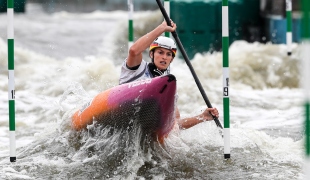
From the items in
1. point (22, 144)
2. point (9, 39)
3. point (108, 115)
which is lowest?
point (22, 144)

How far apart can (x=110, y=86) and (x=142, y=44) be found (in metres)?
3.48

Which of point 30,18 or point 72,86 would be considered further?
point 30,18

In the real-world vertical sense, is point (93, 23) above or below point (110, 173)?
above

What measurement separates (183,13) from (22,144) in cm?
561

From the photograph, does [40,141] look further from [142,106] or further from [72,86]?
[142,106]

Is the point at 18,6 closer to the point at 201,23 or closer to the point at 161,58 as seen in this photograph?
the point at 201,23

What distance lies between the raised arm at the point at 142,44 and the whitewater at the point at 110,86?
0.53 meters

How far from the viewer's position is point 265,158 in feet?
17.4

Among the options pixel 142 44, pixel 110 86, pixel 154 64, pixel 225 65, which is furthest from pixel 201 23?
pixel 142 44

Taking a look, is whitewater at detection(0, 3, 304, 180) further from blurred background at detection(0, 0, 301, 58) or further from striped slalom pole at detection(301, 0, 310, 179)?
striped slalom pole at detection(301, 0, 310, 179)

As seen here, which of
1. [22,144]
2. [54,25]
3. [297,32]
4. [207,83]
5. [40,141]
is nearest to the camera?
[40,141]

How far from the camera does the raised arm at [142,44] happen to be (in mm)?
4715

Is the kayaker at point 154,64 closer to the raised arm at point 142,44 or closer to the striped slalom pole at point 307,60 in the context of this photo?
the raised arm at point 142,44

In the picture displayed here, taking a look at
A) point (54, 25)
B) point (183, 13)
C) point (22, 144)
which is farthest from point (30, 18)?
point (22, 144)
